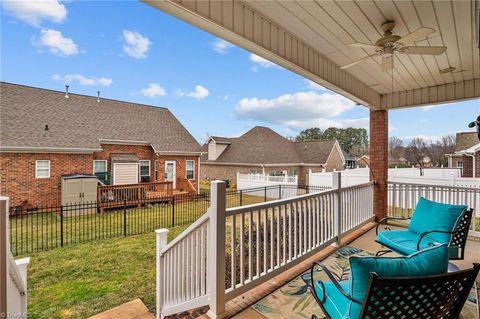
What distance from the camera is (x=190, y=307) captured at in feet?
8.04

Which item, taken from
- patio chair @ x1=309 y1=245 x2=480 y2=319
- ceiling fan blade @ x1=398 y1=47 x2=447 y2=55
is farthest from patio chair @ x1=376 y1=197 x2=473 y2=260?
ceiling fan blade @ x1=398 y1=47 x2=447 y2=55

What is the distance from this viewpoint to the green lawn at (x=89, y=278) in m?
3.37

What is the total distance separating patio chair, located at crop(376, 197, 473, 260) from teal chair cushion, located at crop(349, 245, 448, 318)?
5.10ft

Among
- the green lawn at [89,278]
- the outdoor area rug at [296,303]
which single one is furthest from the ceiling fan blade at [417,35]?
the green lawn at [89,278]

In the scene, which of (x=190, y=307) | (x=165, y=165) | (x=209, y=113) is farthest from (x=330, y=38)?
(x=209, y=113)

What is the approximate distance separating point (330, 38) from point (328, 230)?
273 centimetres

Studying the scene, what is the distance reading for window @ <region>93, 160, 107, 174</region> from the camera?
37.0 feet

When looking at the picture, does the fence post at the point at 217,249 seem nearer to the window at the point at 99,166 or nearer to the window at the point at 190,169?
the window at the point at 99,166

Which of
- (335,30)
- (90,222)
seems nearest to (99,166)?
(90,222)

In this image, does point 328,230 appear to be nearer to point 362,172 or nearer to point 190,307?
point 190,307

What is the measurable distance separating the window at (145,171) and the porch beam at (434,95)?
36.3 ft

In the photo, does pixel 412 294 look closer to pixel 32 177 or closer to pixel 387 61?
pixel 387 61

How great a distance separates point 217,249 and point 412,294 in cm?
138

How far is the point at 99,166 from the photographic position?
11445 mm
